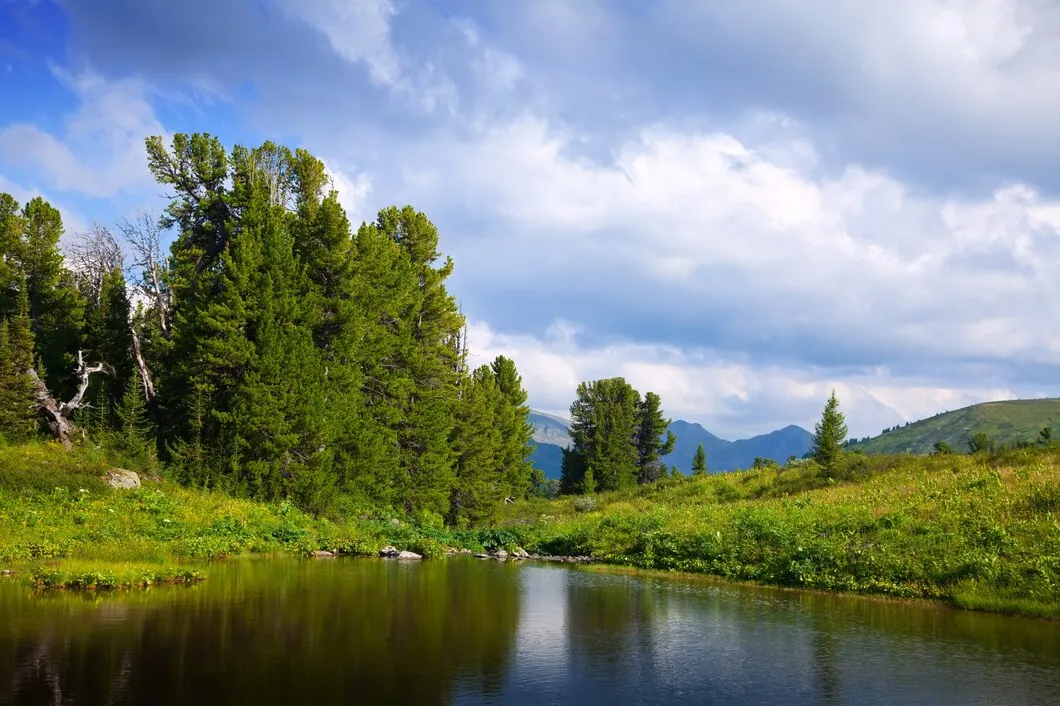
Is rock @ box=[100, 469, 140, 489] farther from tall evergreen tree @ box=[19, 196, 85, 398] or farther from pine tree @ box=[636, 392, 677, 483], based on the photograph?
pine tree @ box=[636, 392, 677, 483]

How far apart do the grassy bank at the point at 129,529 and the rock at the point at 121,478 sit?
1.47 ft

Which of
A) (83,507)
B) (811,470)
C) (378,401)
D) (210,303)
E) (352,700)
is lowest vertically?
(352,700)

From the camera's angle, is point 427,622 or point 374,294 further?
point 374,294

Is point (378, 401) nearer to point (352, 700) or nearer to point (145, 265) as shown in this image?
point (145, 265)

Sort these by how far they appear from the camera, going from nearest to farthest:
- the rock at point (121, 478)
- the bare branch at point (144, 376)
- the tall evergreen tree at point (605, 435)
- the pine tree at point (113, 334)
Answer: the rock at point (121, 478)
the bare branch at point (144, 376)
the pine tree at point (113, 334)
the tall evergreen tree at point (605, 435)

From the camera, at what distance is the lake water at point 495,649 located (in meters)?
11.7

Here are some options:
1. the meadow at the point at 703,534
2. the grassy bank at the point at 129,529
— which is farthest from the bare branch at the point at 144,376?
the meadow at the point at 703,534

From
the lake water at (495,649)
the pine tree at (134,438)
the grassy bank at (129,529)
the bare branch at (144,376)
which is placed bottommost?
the lake water at (495,649)

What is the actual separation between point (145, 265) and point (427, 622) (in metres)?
38.7

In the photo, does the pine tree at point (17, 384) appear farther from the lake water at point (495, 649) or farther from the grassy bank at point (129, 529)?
the lake water at point (495, 649)

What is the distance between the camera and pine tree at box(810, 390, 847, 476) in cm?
4941

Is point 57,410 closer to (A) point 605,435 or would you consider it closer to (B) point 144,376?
(B) point 144,376

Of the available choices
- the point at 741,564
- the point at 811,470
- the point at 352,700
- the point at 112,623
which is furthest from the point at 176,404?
the point at 811,470

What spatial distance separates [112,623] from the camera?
1554 centimetres
